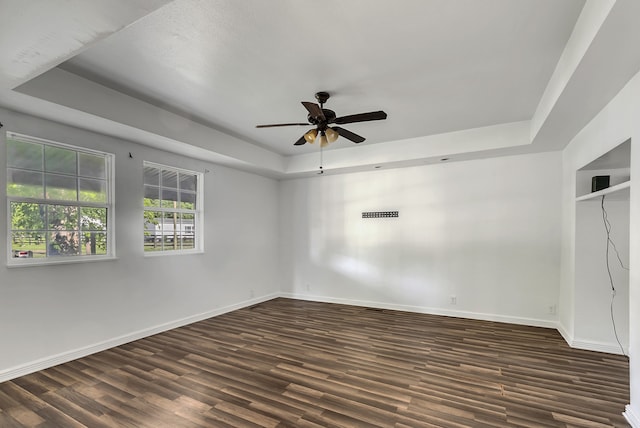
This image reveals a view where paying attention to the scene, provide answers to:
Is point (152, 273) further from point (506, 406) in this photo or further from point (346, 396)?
point (506, 406)

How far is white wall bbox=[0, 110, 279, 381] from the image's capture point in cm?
298

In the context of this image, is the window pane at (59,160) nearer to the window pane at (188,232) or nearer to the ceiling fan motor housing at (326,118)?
the window pane at (188,232)

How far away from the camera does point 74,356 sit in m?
3.31

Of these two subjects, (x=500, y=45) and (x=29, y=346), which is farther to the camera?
(x=29, y=346)

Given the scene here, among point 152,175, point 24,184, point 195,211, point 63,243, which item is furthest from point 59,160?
point 195,211

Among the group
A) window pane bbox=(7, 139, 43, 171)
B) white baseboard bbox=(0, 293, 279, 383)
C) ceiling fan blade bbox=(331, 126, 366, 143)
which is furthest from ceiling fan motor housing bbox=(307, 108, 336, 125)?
white baseboard bbox=(0, 293, 279, 383)

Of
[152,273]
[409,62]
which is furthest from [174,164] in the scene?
[409,62]

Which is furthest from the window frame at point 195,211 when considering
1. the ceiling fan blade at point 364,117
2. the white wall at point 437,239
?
the ceiling fan blade at point 364,117

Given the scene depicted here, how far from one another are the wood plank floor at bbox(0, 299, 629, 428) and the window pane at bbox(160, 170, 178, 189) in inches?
84.7

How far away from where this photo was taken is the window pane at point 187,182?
473cm

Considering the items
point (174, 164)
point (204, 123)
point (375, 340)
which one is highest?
point (204, 123)

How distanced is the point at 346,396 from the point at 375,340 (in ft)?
4.67

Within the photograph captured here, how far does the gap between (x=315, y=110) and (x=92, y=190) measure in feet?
9.55

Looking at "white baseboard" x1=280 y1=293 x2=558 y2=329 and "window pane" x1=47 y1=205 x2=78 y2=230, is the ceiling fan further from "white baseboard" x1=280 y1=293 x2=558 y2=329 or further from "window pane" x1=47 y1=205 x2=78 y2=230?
"white baseboard" x1=280 y1=293 x2=558 y2=329
